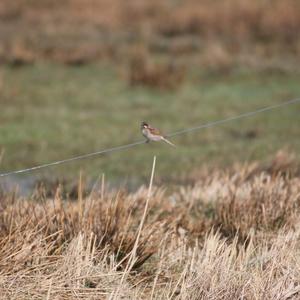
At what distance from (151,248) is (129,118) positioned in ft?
33.8

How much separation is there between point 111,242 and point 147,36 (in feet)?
66.7

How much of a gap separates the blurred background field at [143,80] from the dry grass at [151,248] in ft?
13.7

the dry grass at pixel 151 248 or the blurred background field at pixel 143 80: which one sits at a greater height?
the dry grass at pixel 151 248

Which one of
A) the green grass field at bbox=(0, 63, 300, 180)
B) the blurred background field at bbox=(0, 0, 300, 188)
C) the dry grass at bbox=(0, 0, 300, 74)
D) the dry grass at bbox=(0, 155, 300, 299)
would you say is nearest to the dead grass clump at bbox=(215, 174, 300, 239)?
the dry grass at bbox=(0, 155, 300, 299)

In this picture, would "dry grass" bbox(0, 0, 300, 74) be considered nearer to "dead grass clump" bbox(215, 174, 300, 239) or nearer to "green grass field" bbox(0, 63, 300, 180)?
"green grass field" bbox(0, 63, 300, 180)

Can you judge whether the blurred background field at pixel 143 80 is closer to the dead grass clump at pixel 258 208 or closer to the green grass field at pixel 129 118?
the green grass field at pixel 129 118

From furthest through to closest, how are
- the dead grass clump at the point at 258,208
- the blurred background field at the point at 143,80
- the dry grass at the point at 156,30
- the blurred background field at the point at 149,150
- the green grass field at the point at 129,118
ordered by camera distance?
the dry grass at the point at 156,30
the blurred background field at the point at 143,80
the green grass field at the point at 129,118
the dead grass clump at the point at 258,208
the blurred background field at the point at 149,150

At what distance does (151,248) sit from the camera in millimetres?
7121

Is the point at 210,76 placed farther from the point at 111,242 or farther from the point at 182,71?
the point at 111,242

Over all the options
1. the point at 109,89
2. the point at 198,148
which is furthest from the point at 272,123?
the point at 109,89

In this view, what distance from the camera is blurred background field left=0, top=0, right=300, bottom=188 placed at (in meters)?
14.9

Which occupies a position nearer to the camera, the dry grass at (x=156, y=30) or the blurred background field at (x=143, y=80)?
the blurred background field at (x=143, y=80)

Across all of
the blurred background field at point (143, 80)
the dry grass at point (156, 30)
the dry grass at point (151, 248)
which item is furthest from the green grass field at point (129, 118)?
the dry grass at point (151, 248)

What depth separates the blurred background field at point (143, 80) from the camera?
14.9 meters
